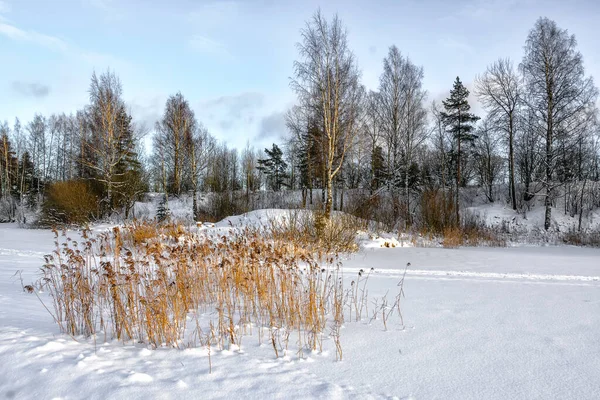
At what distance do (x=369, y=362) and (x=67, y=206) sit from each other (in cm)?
1710

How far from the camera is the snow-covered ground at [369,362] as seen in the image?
1919 mm

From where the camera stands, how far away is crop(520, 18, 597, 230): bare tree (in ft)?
48.1

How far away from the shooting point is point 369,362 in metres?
2.37

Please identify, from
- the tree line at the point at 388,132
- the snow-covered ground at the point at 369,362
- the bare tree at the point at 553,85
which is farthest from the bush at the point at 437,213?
the snow-covered ground at the point at 369,362

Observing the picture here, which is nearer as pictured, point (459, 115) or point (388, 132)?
point (388, 132)

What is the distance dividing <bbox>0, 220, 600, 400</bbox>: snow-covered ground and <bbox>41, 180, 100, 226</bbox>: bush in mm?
13293

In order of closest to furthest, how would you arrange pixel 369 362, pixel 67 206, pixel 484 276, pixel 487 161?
pixel 369 362 < pixel 484 276 < pixel 67 206 < pixel 487 161

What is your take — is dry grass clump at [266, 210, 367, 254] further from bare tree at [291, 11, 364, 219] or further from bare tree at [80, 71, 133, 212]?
bare tree at [80, 71, 133, 212]

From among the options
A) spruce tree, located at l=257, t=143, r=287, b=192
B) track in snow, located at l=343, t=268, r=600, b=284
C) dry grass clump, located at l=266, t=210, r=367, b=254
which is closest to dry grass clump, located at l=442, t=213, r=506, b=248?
dry grass clump, located at l=266, t=210, r=367, b=254

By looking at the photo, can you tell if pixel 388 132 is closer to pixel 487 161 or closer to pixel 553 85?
pixel 553 85

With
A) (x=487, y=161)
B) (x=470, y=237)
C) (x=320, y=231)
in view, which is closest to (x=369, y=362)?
(x=320, y=231)

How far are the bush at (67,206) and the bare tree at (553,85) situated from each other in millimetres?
20699

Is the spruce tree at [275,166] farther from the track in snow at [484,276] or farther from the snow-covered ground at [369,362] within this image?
the snow-covered ground at [369,362]

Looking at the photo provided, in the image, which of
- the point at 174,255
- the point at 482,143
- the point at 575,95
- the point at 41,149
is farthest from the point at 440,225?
the point at 41,149
